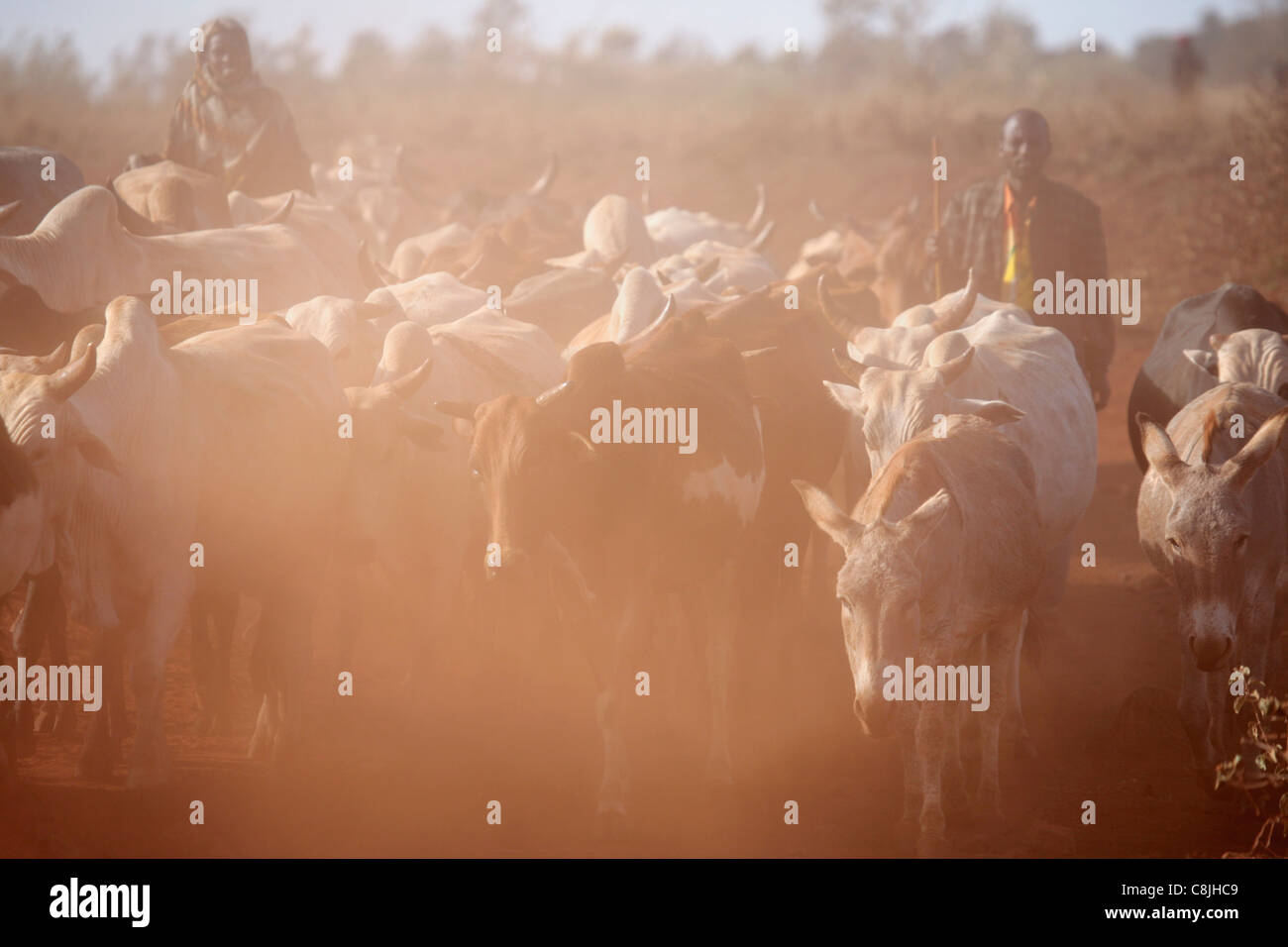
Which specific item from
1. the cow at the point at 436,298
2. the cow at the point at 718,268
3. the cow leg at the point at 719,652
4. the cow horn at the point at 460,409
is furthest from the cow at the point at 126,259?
the cow leg at the point at 719,652

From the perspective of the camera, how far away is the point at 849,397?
704 cm

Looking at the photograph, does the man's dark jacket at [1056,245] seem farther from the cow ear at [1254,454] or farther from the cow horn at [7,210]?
the cow horn at [7,210]

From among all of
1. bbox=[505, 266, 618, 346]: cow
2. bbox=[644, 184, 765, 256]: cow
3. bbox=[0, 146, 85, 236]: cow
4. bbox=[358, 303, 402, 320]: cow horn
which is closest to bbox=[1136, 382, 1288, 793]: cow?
bbox=[358, 303, 402, 320]: cow horn

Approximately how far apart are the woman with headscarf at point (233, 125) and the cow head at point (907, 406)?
704 centimetres

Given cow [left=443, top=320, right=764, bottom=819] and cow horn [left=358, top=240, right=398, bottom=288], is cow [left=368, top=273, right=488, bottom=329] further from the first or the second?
cow [left=443, top=320, right=764, bottom=819]

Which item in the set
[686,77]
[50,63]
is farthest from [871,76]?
[50,63]

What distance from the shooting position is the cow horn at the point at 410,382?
24.4 feet

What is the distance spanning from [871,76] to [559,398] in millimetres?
36329

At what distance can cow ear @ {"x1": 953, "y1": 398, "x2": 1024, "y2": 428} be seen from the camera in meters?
6.61

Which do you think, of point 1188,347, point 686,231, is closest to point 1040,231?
point 1188,347

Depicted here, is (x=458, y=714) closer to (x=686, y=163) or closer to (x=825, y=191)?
(x=825, y=191)

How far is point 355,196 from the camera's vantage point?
59.0ft

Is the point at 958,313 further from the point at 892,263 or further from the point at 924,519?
the point at 892,263

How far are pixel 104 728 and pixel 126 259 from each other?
126 inches
